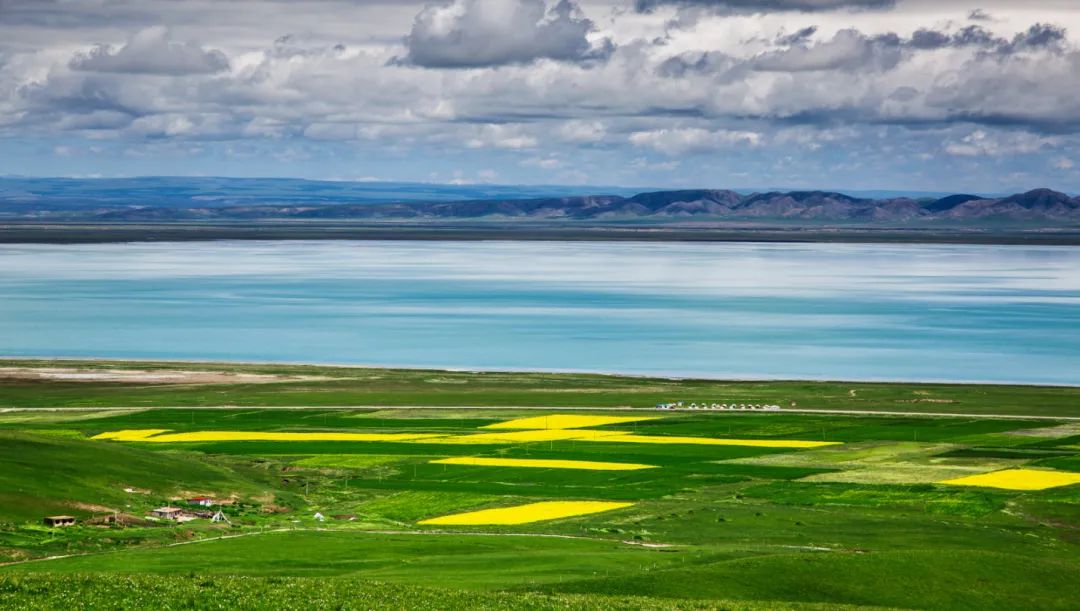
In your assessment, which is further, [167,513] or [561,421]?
[561,421]

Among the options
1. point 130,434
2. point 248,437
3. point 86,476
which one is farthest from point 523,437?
point 86,476

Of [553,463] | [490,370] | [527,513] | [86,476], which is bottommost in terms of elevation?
[490,370]

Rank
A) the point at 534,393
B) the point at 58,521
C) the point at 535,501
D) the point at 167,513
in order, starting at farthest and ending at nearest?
the point at 534,393
the point at 535,501
the point at 167,513
the point at 58,521

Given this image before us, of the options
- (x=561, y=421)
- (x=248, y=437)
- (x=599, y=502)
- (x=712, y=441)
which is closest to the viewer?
(x=599, y=502)

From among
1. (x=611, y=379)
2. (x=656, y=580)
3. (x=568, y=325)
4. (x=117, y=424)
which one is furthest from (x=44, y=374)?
(x=656, y=580)

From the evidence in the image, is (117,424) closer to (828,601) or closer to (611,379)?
(611,379)

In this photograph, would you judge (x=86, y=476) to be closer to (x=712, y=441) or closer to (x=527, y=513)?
(x=527, y=513)

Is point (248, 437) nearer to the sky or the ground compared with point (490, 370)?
nearer to the sky
